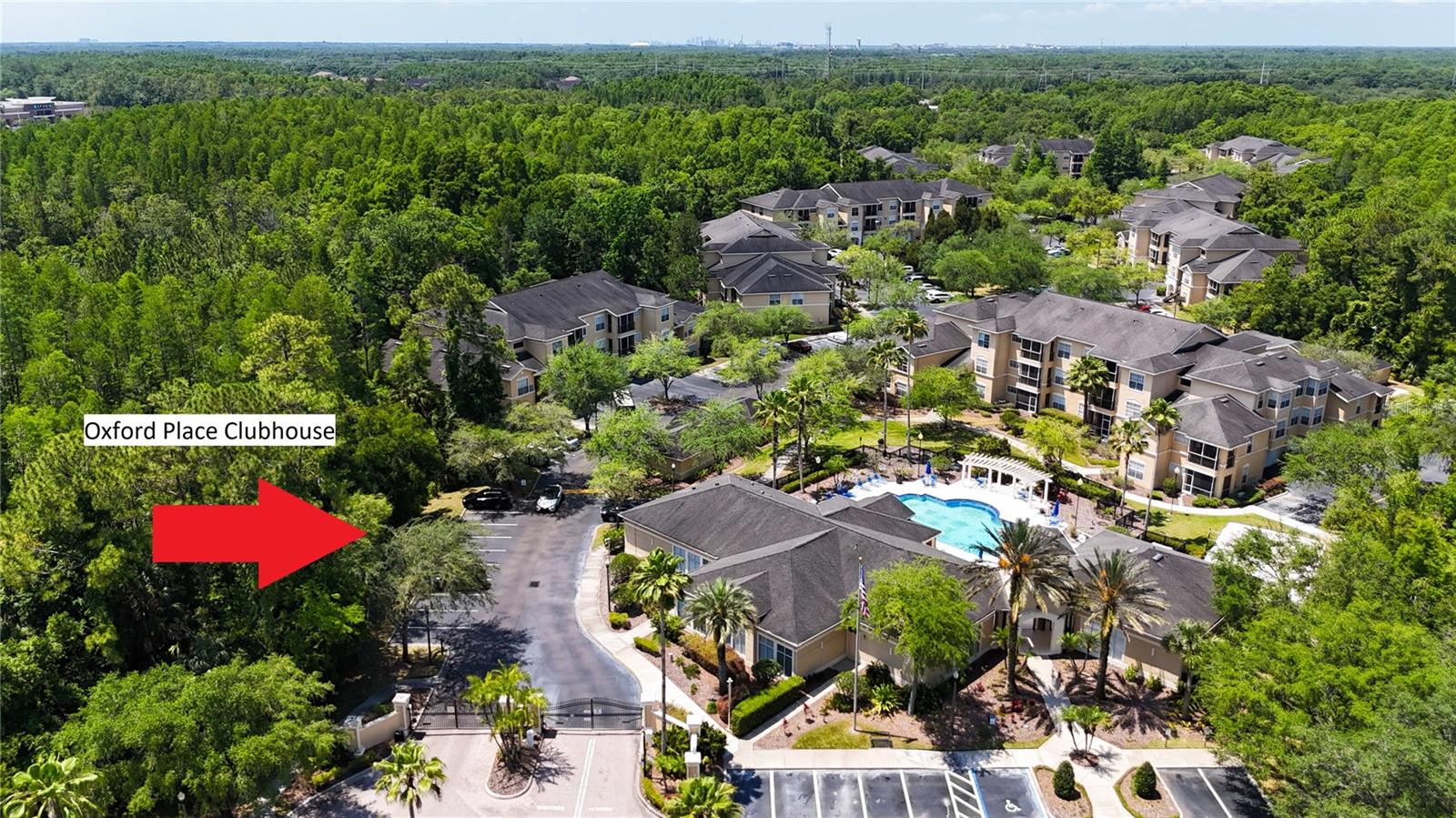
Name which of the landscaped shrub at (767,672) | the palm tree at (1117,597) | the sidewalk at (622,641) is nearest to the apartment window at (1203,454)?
the palm tree at (1117,597)

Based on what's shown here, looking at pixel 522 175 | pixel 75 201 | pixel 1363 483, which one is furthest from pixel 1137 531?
pixel 75 201

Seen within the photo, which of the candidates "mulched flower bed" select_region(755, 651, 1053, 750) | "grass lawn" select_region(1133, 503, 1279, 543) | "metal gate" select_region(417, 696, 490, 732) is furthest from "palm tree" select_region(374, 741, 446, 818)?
"grass lawn" select_region(1133, 503, 1279, 543)

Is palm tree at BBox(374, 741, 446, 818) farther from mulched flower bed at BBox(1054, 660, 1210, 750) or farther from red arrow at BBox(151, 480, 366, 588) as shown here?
mulched flower bed at BBox(1054, 660, 1210, 750)

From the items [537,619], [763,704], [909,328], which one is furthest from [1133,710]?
[909,328]

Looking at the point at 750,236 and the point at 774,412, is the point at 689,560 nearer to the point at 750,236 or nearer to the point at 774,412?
the point at 774,412

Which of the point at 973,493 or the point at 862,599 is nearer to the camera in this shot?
the point at 862,599
